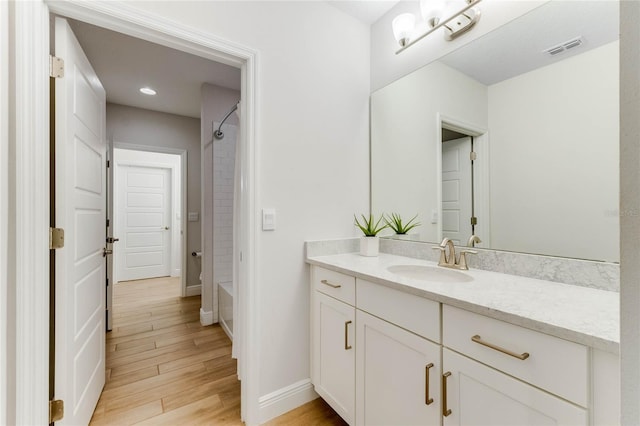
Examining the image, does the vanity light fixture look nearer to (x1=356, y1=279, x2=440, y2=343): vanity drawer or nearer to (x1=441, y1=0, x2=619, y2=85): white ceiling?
(x1=441, y1=0, x2=619, y2=85): white ceiling

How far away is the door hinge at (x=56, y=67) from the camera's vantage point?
1197mm

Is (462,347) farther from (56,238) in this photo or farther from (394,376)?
(56,238)

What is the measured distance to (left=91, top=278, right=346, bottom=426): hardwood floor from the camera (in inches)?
61.5

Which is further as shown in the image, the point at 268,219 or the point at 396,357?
the point at 268,219

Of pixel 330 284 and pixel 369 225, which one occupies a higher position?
pixel 369 225

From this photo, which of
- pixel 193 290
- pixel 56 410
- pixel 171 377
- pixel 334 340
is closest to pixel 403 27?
pixel 334 340

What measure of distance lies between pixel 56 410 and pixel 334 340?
1.25m

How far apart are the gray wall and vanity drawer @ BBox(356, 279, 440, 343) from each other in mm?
3215

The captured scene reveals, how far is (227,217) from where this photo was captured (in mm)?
3168

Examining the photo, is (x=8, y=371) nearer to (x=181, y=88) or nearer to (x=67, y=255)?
(x=67, y=255)

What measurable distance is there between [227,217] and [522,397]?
291cm

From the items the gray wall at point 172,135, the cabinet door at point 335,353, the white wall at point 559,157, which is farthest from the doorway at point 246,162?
the gray wall at point 172,135

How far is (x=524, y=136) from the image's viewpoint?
1.28 m

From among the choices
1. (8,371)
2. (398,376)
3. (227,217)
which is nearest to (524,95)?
(398,376)
